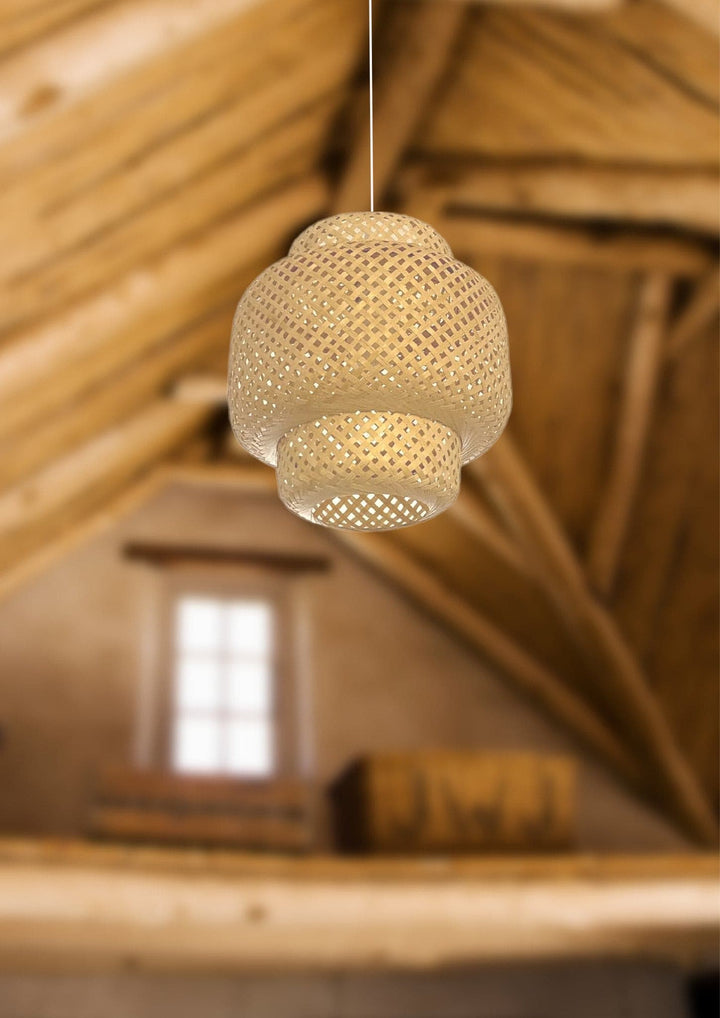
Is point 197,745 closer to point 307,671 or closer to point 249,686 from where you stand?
point 249,686

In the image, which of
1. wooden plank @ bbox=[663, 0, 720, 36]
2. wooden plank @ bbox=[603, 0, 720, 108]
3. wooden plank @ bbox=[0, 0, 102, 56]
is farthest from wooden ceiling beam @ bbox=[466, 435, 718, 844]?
wooden plank @ bbox=[0, 0, 102, 56]

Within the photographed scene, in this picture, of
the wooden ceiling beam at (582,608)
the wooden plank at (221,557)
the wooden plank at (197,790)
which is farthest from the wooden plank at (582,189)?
the wooden plank at (197,790)

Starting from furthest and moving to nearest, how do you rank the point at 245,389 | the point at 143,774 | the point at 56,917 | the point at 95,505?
the point at 95,505
the point at 143,774
the point at 56,917
the point at 245,389

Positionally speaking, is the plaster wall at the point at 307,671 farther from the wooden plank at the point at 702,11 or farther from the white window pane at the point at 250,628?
the wooden plank at the point at 702,11

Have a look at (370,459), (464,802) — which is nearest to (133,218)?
(370,459)

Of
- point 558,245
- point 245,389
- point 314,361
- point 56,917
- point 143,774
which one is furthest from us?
point 558,245

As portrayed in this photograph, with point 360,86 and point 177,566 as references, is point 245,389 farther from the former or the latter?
point 177,566

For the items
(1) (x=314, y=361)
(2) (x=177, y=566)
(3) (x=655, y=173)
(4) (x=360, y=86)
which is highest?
(4) (x=360, y=86)

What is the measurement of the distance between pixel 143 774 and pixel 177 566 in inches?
71.1

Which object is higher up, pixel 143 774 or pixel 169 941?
pixel 143 774

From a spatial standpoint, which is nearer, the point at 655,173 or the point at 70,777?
the point at 655,173

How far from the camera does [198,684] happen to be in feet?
20.1

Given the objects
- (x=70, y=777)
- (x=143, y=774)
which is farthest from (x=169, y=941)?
(x=70, y=777)

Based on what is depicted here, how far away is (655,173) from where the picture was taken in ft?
14.4
